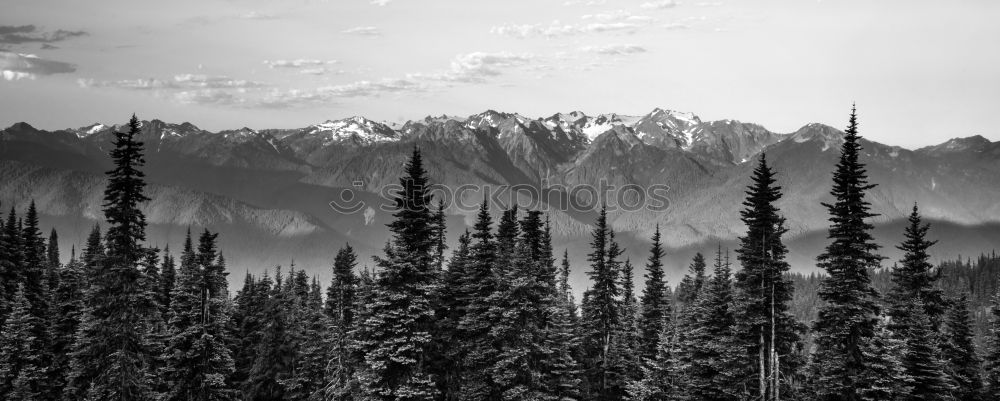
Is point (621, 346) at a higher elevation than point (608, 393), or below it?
higher

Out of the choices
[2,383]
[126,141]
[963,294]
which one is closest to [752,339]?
[963,294]

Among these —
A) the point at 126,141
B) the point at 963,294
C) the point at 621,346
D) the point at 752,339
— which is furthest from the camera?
the point at 621,346

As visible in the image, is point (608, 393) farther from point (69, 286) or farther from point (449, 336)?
point (69, 286)

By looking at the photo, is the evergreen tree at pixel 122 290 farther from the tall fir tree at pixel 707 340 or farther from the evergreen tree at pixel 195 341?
the tall fir tree at pixel 707 340

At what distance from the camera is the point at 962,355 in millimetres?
60625

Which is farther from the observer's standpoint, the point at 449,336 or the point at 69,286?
the point at 69,286

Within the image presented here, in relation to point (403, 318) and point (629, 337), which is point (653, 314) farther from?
point (403, 318)

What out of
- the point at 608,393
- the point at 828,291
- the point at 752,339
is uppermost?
the point at 828,291

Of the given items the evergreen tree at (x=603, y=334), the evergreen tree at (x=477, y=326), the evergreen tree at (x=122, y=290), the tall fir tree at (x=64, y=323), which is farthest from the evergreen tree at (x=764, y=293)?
the tall fir tree at (x=64, y=323)

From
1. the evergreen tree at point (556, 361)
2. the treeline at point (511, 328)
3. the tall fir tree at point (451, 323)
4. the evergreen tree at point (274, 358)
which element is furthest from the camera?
the evergreen tree at point (274, 358)

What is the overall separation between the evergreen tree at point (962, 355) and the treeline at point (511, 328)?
0.46 feet

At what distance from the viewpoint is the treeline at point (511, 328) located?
46.8 meters

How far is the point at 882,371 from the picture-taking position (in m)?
47.8

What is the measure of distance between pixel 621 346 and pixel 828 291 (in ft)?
94.7
